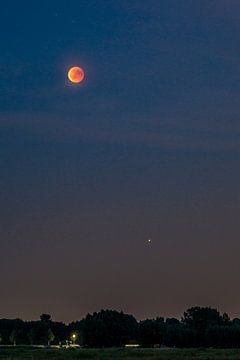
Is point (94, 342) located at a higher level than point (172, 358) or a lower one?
higher

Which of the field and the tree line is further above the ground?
the tree line

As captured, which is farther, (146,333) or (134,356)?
(146,333)

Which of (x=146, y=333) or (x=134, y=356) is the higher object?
(x=146, y=333)

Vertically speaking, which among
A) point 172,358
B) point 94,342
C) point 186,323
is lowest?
point 172,358

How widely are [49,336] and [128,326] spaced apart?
49975 millimetres

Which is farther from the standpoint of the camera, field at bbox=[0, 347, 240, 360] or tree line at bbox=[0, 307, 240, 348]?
tree line at bbox=[0, 307, 240, 348]

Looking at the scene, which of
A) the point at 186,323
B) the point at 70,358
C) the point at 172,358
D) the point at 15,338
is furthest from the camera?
the point at 15,338

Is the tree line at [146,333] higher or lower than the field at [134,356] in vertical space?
higher

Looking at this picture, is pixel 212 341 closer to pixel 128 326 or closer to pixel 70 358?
pixel 128 326

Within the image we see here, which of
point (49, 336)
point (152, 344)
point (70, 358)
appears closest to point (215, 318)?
point (152, 344)

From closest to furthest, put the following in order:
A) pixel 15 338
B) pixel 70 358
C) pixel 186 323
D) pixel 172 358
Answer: pixel 172 358 < pixel 70 358 < pixel 186 323 < pixel 15 338

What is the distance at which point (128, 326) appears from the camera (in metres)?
144

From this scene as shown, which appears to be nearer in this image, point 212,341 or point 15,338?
point 212,341

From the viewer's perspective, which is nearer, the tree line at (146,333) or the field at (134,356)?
the field at (134,356)
